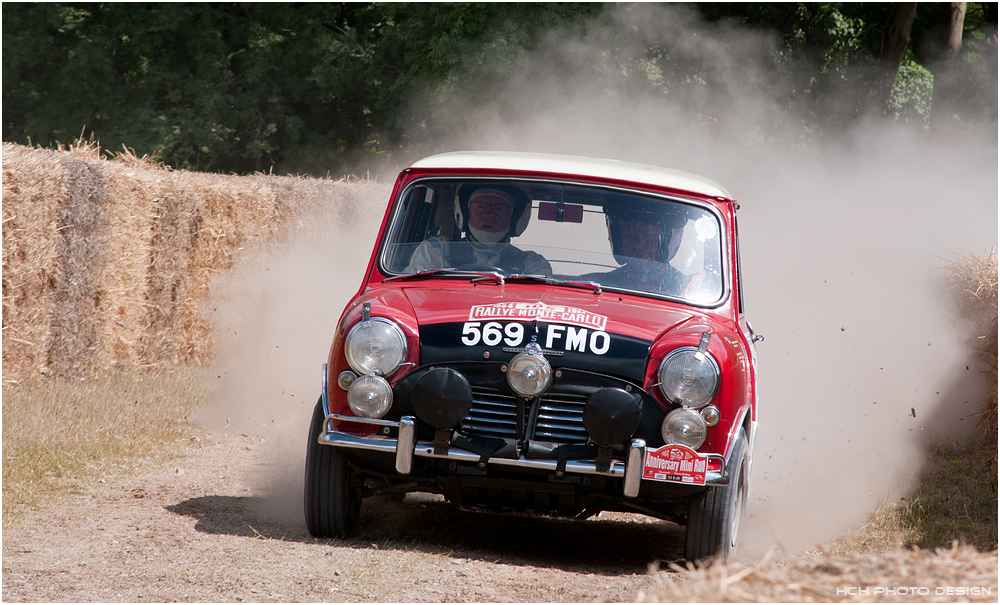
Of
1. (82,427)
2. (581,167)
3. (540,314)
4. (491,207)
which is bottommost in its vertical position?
(82,427)

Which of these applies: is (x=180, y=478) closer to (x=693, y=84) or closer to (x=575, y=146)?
(x=575, y=146)

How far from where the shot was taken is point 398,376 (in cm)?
455

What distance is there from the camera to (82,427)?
23.2 feet

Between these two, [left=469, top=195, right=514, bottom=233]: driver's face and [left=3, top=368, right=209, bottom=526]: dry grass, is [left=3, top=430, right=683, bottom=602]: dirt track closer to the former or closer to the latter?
[left=3, top=368, right=209, bottom=526]: dry grass

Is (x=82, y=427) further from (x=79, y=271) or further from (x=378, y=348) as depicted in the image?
(x=378, y=348)

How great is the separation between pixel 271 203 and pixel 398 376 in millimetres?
8113

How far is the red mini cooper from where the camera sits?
14.3 feet

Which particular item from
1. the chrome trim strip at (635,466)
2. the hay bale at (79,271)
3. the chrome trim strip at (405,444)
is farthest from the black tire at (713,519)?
the hay bale at (79,271)

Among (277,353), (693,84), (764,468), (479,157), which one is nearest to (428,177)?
(479,157)

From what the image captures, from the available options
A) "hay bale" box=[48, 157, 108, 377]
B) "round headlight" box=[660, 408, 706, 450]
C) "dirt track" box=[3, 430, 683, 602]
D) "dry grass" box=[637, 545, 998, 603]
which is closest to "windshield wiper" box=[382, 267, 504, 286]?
"round headlight" box=[660, 408, 706, 450]

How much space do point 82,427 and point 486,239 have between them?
3.65m

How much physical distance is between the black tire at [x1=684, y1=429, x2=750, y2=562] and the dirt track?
1.06ft

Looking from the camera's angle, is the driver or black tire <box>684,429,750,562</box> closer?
black tire <box>684,429,750,562</box>

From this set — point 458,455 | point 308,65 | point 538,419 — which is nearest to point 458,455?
point 458,455
